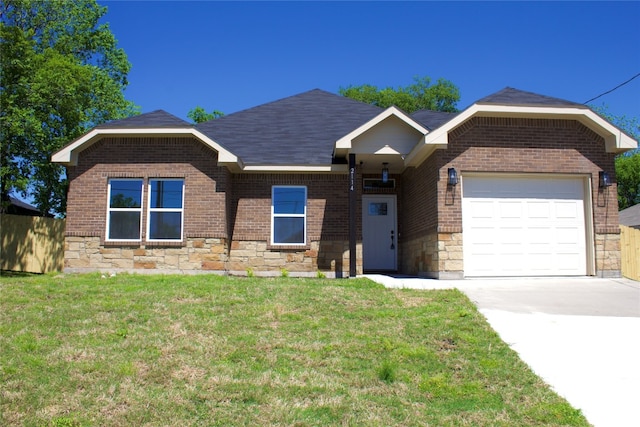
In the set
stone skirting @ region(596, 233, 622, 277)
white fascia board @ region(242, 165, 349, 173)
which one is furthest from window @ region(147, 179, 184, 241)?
stone skirting @ region(596, 233, 622, 277)

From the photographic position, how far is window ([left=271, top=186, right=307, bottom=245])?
15320 mm

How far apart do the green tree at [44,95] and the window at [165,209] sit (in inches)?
247

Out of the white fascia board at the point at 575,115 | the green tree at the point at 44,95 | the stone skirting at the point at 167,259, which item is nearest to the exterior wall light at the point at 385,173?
the stone skirting at the point at 167,259

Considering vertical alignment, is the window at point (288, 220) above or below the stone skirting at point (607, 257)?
above

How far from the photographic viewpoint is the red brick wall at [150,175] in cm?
1438

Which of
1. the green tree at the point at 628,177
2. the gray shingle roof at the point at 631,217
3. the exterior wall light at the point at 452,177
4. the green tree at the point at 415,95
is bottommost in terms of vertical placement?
the exterior wall light at the point at 452,177

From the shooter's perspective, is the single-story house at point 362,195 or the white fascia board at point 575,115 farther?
the single-story house at point 362,195

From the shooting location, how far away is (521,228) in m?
12.9

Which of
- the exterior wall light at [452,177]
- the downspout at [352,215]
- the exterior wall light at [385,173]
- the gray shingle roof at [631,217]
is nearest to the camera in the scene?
the exterior wall light at [452,177]

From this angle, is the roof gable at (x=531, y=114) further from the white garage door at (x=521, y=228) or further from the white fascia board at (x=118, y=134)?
the white fascia board at (x=118, y=134)

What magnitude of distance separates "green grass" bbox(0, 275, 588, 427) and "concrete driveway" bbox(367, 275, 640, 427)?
362mm

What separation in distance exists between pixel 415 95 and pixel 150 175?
101 ft

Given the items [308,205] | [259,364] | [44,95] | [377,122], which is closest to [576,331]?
[259,364]

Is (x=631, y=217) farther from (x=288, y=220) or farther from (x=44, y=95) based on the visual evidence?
(x=44, y=95)
